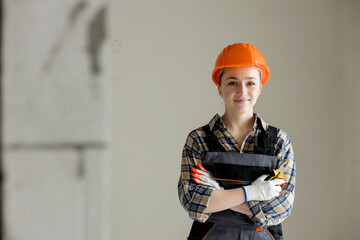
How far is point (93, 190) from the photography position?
452 millimetres

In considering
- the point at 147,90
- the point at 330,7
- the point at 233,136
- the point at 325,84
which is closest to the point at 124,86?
the point at 147,90

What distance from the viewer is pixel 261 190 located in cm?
145

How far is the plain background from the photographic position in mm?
2994

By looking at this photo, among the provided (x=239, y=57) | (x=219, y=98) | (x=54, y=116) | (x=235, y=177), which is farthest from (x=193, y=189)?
(x=219, y=98)

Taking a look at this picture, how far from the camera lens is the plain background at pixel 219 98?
2.99 meters

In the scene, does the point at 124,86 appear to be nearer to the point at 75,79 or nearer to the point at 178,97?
the point at 178,97

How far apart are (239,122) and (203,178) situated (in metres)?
0.32

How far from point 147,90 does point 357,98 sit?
1.92m

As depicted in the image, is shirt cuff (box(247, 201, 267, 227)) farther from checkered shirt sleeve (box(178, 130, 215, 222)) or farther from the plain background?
the plain background

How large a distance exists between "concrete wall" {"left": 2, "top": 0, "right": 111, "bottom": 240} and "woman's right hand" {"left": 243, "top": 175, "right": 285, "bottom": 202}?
42.6 inches

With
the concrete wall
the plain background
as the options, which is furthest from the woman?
the plain background

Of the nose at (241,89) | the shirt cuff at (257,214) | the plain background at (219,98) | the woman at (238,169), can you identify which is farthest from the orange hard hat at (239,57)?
the plain background at (219,98)

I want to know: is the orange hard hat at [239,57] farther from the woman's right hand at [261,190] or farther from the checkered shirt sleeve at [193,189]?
the woman's right hand at [261,190]

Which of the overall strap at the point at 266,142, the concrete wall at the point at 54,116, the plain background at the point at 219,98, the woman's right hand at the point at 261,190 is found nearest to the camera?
the concrete wall at the point at 54,116
